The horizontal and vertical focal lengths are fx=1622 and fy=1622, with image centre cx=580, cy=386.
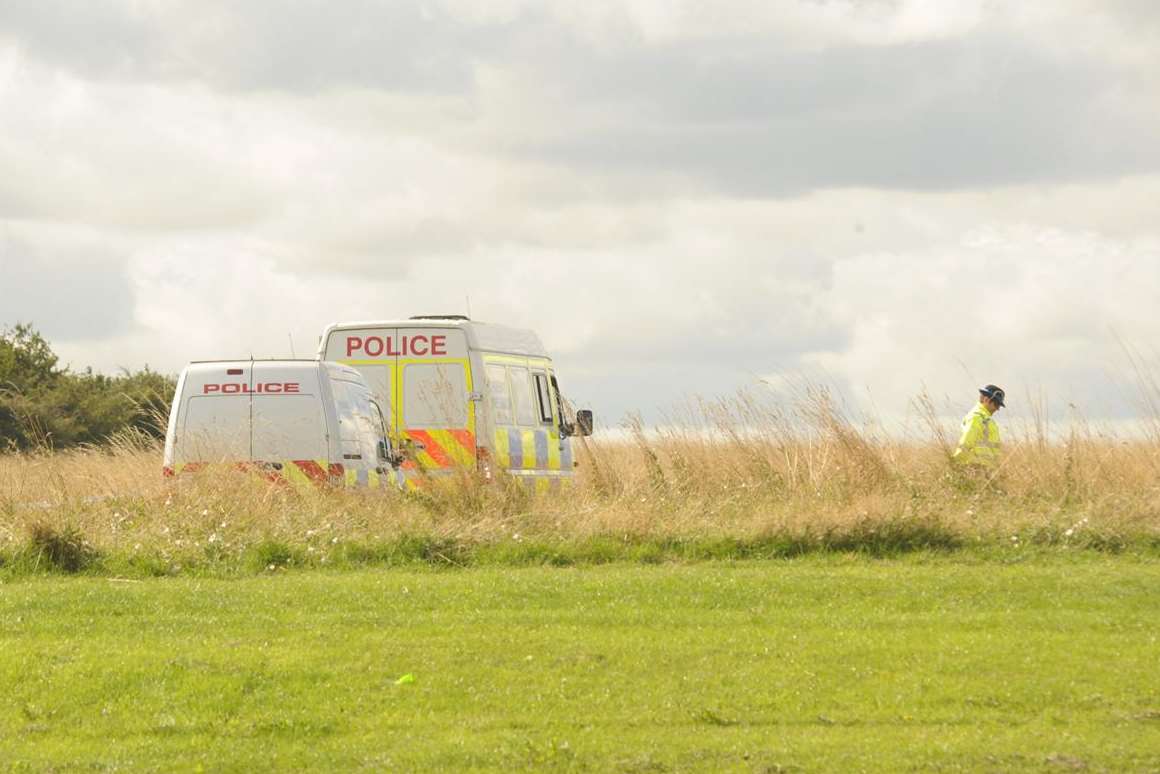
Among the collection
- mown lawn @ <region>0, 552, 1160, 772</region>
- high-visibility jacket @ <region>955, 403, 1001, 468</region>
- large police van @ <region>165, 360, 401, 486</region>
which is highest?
large police van @ <region>165, 360, 401, 486</region>

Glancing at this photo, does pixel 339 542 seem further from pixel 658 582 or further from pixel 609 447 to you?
pixel 609 447

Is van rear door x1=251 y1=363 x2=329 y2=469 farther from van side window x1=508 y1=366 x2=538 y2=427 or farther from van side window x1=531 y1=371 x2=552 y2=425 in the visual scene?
van side window x1=531 y1=371 x2=552 y2=425

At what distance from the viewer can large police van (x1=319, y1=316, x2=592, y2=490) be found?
17.8 metres

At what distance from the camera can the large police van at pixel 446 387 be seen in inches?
701

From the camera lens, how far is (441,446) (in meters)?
17.9

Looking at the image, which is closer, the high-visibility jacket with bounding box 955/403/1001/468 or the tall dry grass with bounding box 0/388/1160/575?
the tall dry grass with bounding box 0/388/1160/575

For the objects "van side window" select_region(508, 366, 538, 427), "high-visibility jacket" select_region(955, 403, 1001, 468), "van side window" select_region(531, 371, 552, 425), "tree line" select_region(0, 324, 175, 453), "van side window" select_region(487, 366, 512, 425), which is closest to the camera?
"high-visibility jacket" select_region(955, 403, 1001, 468)

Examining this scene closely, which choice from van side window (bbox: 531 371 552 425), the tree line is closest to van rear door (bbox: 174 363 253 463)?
van side window (bbox: 531 371 552 425)

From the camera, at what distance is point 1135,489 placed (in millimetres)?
16422

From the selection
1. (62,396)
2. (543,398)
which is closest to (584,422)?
(543,398)

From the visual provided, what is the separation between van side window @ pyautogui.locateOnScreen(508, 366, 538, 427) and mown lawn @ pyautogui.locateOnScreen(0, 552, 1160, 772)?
6713 millimetres

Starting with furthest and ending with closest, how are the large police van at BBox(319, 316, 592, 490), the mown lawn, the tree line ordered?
the tree line, the large police van at BBox(319, 316, 592, 490), the mown lawn

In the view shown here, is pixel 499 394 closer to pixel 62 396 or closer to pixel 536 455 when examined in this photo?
pixel 536 455

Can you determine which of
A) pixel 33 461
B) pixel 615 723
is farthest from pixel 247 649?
pixel 33 461
